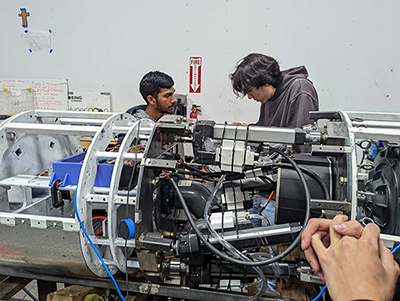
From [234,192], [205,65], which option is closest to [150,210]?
[234,192]

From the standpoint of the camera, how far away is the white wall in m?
2.54

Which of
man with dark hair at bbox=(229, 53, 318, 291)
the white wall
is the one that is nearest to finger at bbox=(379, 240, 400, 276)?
man with dark hair at bbox=(229, 53, 318, 291)

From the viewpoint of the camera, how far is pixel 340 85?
266 centimetres

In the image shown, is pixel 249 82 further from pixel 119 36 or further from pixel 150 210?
pixel 119 36

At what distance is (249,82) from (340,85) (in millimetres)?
1199

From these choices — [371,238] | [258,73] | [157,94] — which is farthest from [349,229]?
[157,94]

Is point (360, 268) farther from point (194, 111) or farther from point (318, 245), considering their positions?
point (194, 111)

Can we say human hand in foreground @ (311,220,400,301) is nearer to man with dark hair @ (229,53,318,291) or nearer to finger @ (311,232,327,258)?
finger @ (311,232,327,258)

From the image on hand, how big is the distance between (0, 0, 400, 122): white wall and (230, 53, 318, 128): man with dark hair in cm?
74

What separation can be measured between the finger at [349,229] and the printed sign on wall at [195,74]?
2495 millimetres

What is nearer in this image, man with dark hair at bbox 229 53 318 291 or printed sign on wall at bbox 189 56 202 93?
man with dark hair at bbox 229 53 318 291

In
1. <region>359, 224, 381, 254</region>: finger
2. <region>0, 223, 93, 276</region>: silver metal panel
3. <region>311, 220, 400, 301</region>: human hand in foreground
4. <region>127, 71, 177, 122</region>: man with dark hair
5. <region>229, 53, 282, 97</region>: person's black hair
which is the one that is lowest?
<region>0, 223, 93, 276</region>: silver metal panel

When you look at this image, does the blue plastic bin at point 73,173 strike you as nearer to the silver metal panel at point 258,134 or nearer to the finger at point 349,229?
the silver metal panel at point 258,134

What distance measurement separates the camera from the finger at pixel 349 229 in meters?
0.56
